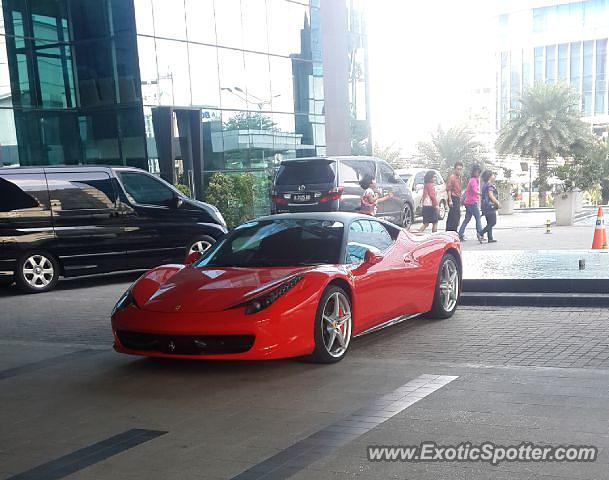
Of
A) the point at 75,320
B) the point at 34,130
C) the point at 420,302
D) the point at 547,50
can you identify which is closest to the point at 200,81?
the point at 34,130

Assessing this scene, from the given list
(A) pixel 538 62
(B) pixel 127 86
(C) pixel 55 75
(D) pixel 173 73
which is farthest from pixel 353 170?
(A) pixel 538 62

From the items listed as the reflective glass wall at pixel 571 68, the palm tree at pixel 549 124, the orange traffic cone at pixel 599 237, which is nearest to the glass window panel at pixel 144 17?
the orange traffic cone at pixel 599 237

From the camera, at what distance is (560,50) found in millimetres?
86750

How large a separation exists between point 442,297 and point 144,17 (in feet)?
51.8

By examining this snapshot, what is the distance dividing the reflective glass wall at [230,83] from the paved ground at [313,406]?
48.7 ft

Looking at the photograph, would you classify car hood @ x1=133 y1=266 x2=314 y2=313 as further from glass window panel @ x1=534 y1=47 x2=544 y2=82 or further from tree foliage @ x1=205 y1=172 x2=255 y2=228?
glass window panel @ x1=534 y1=47 x2=544 y2=82

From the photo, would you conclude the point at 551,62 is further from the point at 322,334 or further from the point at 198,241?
the point at 322,334

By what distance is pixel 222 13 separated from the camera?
78.7 feet

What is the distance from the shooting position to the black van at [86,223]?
11555 mm

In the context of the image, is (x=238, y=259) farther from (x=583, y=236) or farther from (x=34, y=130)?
(x=34, y=130)

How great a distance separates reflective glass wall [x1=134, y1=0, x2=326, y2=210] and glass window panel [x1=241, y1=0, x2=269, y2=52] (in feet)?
0.11

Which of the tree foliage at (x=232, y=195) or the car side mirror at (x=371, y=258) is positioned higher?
the car side mirror at (x=371, y=258)

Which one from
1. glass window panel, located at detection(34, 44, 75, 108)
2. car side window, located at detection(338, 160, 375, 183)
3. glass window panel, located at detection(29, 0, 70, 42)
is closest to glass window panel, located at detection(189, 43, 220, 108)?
glass window panel, located at detection(34, 44, 75, 108)

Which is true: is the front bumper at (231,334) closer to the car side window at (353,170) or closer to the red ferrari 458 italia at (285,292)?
the red ferrari 458 italia at (285,292)
